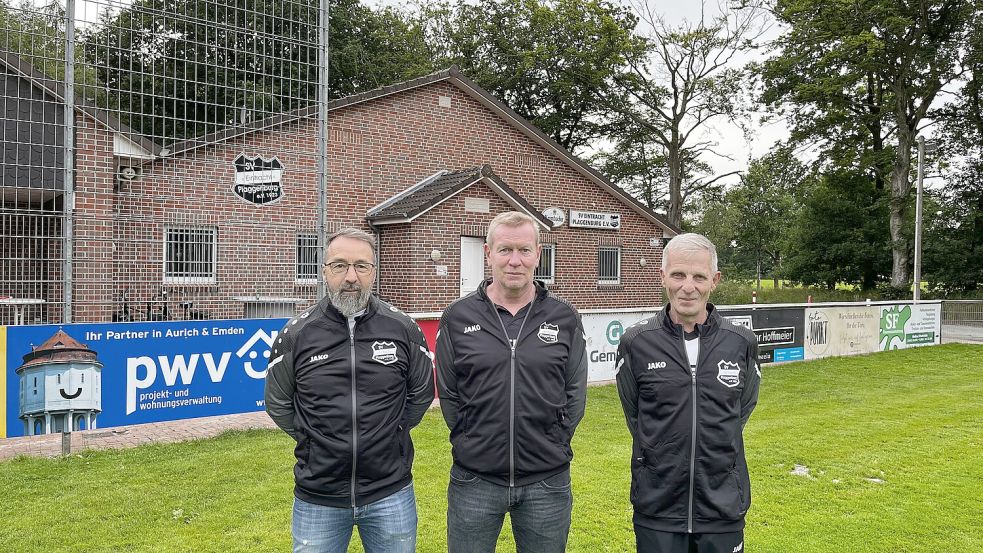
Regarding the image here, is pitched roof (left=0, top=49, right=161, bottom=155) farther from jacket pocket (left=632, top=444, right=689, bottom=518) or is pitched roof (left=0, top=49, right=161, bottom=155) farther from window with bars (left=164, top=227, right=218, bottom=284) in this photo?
jacket pocket (left=632, top=444, right=689, bottom=518)

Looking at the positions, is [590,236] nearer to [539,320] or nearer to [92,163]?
[92,163]

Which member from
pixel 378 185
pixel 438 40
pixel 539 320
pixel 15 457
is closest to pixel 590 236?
pixel 378 185

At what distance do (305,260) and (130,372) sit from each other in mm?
2525

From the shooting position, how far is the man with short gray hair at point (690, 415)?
2.91 metres

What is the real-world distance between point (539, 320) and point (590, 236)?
17.0 meters

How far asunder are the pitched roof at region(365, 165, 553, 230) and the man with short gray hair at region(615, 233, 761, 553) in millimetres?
12167

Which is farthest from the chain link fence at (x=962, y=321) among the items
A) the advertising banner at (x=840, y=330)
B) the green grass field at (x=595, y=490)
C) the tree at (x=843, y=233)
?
the tree at (x=843, y=233)

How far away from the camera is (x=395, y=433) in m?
3.03

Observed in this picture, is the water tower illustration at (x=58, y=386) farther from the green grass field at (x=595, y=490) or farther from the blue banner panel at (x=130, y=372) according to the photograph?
the green grass field at (x=595, y=490)

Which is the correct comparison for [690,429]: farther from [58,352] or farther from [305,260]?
[305,260]

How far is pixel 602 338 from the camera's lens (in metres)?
11.3

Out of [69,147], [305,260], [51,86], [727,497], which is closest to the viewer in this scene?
[727,497]

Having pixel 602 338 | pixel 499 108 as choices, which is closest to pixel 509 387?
pixel 602 338

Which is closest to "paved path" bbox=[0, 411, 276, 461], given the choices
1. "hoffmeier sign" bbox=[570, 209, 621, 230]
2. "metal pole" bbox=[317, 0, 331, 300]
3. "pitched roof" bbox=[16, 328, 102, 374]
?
"pitched roof" bbox=[16, 328, 102, 374]
